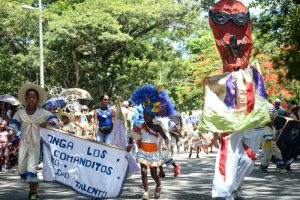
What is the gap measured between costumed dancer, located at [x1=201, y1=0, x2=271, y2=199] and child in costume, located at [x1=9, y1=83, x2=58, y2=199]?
2615 millimetres

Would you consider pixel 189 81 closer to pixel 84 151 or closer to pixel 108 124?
pixel 108 124

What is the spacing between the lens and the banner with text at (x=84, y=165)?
9070 millimetres

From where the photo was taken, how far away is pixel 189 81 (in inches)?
2339

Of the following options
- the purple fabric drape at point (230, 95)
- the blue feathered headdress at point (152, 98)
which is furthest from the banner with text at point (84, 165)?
the purple fabric drape at point (230, 95)

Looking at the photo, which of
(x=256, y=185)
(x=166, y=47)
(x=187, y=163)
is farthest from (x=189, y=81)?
(x=256, y=185)

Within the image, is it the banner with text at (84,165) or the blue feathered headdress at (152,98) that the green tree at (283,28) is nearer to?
the blue feathered headdress at (152,98)

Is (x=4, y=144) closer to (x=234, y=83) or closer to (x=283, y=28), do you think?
(x=234, y=83)

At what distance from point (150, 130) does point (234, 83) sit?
71.9 inches

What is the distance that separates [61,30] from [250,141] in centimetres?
2377

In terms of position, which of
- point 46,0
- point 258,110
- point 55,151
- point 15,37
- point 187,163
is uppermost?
point 46,0

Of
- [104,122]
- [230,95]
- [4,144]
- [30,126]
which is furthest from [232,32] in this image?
[4,144]

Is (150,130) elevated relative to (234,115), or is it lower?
lower

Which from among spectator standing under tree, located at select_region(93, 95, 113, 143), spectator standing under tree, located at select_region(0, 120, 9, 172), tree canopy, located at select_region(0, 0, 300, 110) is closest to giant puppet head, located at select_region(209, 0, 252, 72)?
spectator standing under tree, located at select_region(93, 95, 113, 143)

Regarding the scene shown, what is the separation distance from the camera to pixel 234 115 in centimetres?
827
